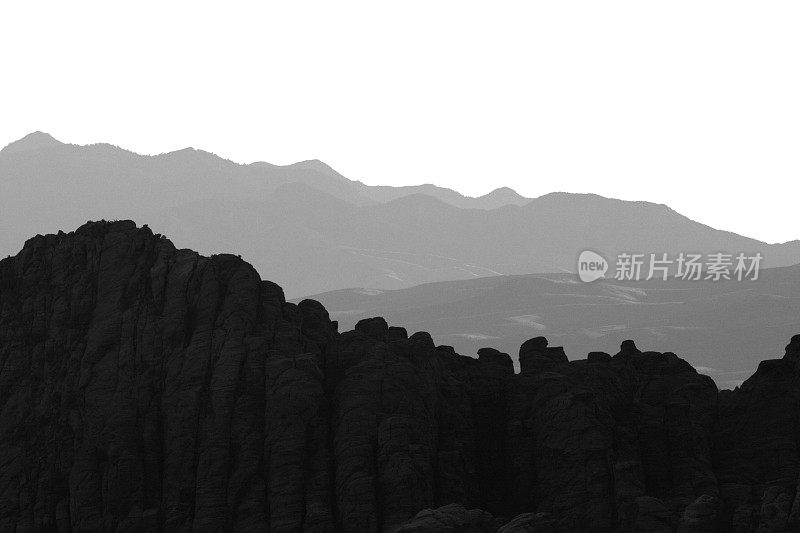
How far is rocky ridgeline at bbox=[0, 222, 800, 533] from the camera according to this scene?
67562mm

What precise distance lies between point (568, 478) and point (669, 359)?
24.5 meters

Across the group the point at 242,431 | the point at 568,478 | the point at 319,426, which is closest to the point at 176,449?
the point at 242,431

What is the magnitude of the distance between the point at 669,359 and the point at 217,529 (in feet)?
137

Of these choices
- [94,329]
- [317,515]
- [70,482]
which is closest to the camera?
[317,515]

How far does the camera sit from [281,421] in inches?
2744

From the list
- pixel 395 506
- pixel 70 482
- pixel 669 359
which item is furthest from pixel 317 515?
pixel 669 359

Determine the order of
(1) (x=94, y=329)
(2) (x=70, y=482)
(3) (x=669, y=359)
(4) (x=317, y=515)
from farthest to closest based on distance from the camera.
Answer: (3) (x=669, y=359), (1) (x=94, y=329), (2) (x=70, y=482), (4) (x=317, y=515)

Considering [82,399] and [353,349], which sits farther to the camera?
[353,349]

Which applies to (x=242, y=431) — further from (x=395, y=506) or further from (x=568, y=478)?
(x=568, y=478)

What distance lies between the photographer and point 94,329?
75.8m

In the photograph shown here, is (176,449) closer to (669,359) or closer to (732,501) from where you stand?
(732,501)

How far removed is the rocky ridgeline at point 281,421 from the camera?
67562 mm

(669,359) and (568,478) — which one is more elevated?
(669,359)

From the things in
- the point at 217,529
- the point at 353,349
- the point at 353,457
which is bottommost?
the point at 217,529
